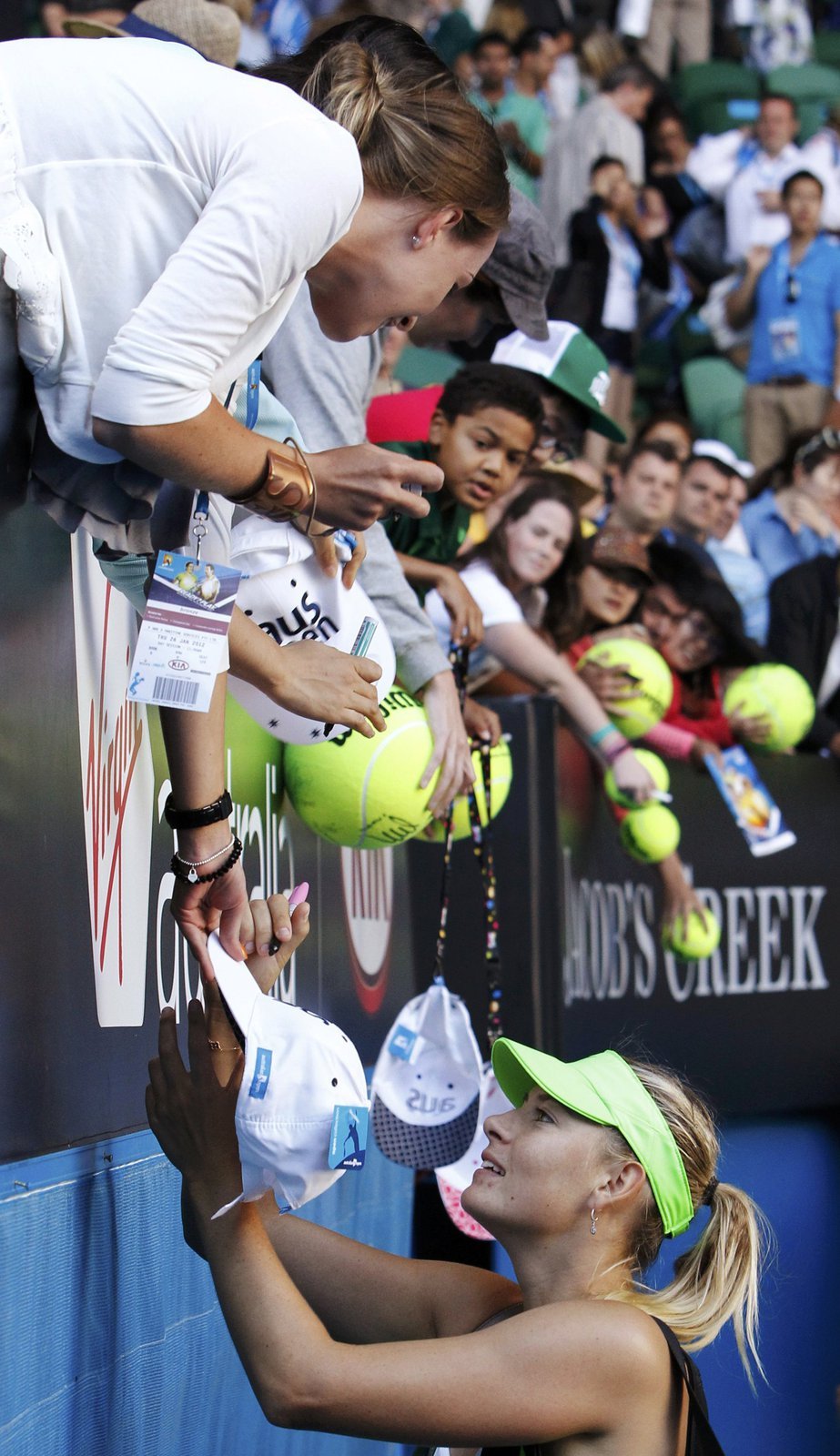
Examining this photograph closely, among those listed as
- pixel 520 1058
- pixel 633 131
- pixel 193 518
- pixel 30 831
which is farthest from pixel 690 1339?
pixel 633 131

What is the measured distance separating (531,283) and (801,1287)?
11.0 feet

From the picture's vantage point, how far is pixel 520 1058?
5.90ft

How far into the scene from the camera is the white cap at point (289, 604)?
6.25ft

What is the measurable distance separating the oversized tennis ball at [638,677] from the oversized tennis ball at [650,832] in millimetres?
244

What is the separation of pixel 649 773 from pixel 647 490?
61.3 inches

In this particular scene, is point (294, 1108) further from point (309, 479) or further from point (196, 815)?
point (309, 479)

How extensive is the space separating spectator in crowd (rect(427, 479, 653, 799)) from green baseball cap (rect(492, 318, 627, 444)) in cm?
72

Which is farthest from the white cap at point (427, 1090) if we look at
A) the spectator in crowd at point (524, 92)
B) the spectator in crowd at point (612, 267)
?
the spectator in crowd at point (524, 92)

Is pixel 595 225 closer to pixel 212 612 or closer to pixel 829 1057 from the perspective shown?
pixel 829 1057

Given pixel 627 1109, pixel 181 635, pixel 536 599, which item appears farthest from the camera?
pixel 536 599

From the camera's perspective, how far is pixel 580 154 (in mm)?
7090

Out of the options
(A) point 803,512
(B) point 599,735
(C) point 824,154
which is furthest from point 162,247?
(C) point 824,154

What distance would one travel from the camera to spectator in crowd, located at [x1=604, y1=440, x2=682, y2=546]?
5547 mm

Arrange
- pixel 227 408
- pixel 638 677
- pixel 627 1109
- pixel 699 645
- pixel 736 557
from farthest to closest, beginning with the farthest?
pixel 736 557 < pixel 699 645 < pixel 638 677 < pixel 627 1109 < pixel 227 408
